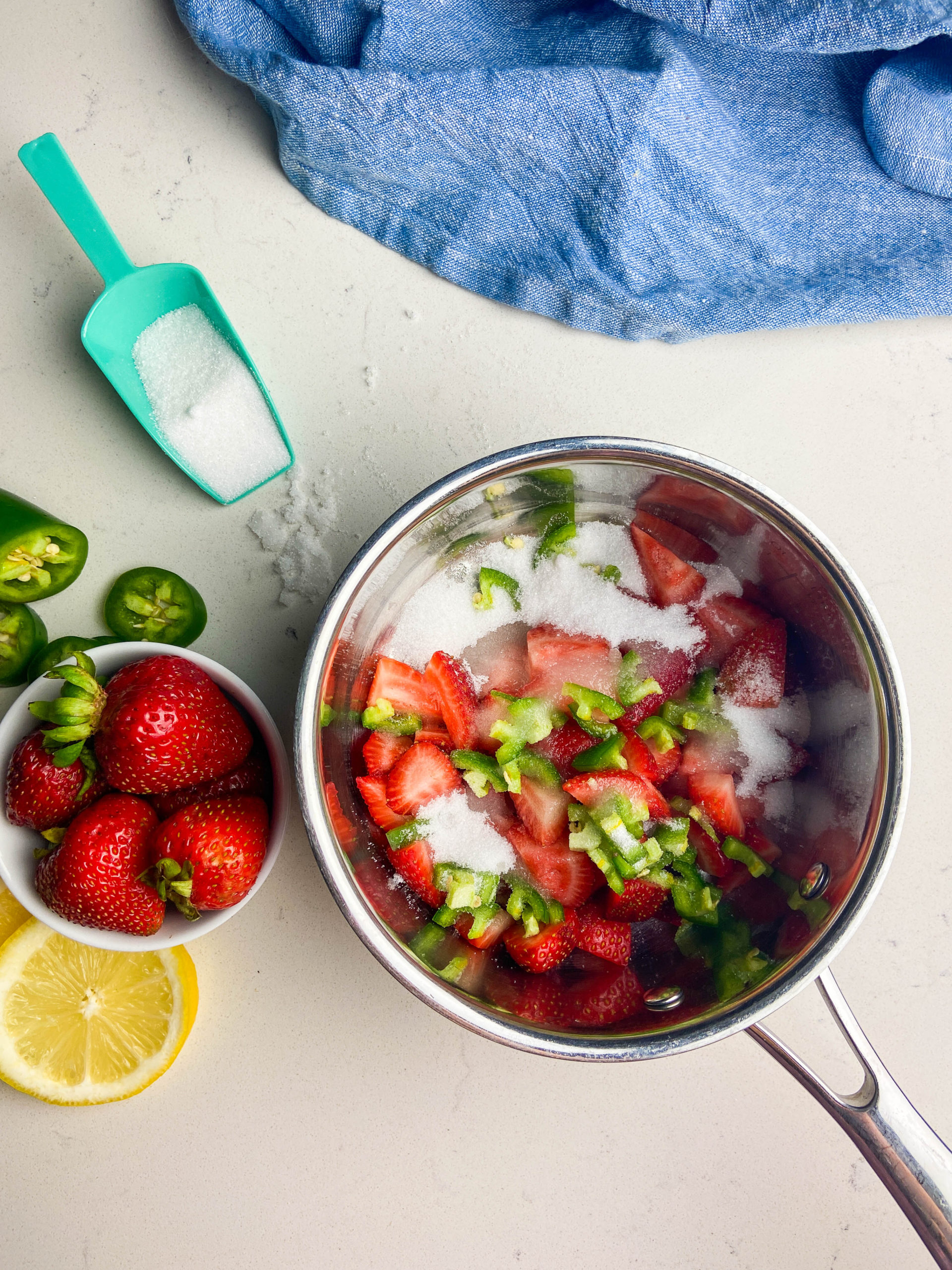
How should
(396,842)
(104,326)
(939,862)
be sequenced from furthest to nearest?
(939,862) → (104,326) → (396,842)

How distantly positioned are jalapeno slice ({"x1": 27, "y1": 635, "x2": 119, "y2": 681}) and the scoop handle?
0.50 meters

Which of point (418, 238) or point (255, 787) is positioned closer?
point (255, 787)

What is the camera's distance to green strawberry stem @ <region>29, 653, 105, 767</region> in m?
1.00

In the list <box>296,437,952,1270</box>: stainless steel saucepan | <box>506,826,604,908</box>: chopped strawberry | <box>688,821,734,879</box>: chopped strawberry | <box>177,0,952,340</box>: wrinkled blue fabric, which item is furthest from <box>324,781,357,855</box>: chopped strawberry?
<box>177,0,952,340</box>: wrinkled blue fabric

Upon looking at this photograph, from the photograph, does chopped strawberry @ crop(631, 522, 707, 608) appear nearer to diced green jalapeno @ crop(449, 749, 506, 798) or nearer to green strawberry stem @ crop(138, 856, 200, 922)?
diced green jalapeno @ crop(449, 749, 506, 798)

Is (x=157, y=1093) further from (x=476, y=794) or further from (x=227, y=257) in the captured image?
(x=227, y=257)

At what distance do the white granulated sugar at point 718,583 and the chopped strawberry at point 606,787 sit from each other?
0.88 feet

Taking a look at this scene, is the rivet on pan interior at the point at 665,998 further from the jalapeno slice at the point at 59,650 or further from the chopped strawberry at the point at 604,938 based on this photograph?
the jalapeno slice at the point at 59,650

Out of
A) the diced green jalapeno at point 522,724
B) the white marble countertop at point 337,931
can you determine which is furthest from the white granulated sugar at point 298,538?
the diced green jalapeno at point 522,724

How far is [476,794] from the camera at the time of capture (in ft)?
3.69

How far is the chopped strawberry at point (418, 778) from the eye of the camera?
42.8 inches

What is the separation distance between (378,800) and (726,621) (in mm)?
521

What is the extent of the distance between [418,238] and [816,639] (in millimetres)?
811

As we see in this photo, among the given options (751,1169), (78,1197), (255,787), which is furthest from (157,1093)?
(751,1169)
